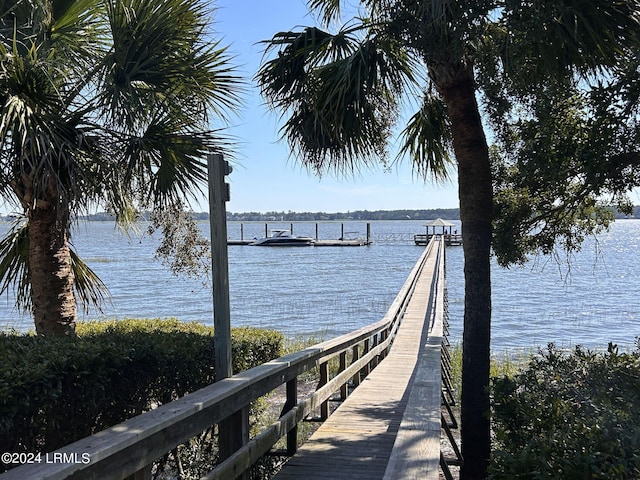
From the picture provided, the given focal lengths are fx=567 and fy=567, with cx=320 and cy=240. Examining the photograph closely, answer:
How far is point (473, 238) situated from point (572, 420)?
3.06 meters

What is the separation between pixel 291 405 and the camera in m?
4.16

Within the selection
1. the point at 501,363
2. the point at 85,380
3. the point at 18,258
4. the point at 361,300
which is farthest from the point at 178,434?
the point at 361,300

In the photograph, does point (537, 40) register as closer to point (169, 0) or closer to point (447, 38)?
point (447, 38)

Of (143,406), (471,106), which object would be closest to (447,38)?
(471,106)

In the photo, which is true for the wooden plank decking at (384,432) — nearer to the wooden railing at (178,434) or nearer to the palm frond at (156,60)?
the wooden railing at (178,434)

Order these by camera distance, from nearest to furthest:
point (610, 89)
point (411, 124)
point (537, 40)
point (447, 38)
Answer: point (537, 40)
point (610, 89)
point (447, 38)
point (411, 124)

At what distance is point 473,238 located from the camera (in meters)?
5.52

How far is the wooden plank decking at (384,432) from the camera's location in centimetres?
244

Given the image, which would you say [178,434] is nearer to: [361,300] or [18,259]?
[18,259]

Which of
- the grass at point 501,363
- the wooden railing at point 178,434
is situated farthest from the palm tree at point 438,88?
the grass at point 501,363

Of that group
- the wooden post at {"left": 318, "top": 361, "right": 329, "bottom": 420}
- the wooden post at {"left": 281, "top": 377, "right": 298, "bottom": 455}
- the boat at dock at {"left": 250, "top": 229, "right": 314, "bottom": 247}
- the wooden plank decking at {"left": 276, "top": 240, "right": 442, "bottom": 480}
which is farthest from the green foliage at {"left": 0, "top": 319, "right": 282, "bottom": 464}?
the boat at dock at {"left": 250, "top": 229, "right": 314, "bottom": 247}

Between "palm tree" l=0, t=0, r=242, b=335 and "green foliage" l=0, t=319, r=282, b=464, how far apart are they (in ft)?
4.52

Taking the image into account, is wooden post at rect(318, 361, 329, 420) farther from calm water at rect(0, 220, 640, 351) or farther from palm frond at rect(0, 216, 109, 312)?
calm water at rect(0, 220, 640, 351)

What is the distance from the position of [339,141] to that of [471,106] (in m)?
1.34
